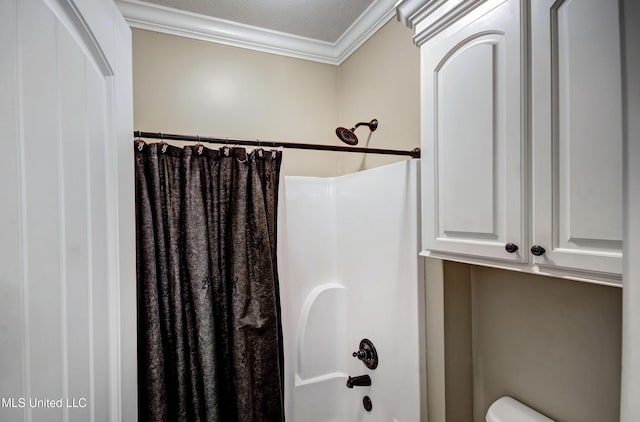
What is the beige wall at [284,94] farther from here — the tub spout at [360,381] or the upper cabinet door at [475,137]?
the tub spout at [360,381]

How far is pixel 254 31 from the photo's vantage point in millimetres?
1970

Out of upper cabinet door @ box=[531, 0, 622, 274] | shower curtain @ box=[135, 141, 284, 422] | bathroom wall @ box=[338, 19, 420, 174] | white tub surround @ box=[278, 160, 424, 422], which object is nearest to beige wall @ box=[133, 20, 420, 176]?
bathroom wall @ box=[338, 19, 420, 174]

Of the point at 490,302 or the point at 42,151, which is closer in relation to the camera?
the point at 42,151

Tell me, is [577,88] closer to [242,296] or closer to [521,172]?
[521,172]

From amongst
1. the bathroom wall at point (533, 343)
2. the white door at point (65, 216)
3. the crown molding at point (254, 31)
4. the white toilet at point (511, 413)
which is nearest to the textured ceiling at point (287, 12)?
the crown molding at point (254, 31)

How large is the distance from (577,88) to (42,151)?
983mm

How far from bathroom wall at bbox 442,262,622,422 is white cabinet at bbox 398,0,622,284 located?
0.31 meters

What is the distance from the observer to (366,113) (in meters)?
1.92

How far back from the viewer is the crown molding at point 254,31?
1.74m

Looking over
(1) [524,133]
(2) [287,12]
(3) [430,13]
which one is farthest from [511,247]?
(2) [287,12]

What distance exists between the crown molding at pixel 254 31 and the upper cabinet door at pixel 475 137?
90 cm

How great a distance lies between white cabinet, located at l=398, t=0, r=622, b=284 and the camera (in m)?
0.62

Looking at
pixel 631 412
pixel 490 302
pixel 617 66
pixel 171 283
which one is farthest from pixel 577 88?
pixel 171 283

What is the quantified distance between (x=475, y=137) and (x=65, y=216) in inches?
37.5
